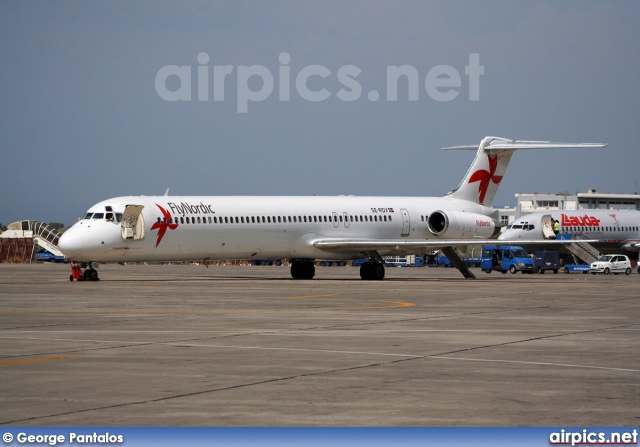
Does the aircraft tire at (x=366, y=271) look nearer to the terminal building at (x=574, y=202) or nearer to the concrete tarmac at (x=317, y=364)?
the concrete tarmac at (x=317, y=364)

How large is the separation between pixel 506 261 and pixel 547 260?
8.72 ft

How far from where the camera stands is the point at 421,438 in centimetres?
930

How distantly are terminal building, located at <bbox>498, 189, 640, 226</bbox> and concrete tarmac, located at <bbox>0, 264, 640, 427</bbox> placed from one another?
5290 inches

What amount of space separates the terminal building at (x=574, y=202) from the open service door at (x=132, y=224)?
385 feet

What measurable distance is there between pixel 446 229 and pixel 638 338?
3349 cm

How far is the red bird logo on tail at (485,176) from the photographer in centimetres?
5581

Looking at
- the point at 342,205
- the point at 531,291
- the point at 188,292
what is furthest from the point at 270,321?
the point at 342,205

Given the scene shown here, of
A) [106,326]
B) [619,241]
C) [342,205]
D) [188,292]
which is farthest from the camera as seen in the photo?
[619,241]

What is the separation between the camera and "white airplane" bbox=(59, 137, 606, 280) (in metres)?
43.2

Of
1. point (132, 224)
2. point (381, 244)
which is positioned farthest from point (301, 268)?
point (132, 224)

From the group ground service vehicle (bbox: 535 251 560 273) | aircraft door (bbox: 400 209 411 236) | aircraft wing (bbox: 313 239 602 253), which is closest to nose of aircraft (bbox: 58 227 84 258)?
aircraft wing (bbox: 313 239 602 253)

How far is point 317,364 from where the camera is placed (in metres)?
14.9

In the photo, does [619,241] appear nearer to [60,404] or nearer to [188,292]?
[188,292]

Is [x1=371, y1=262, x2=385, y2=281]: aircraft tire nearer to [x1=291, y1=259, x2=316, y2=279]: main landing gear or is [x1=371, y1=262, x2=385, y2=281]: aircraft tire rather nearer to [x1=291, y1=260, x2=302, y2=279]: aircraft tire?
[x1=291, y1=259, x2=316, y2=279]: main landing gear
